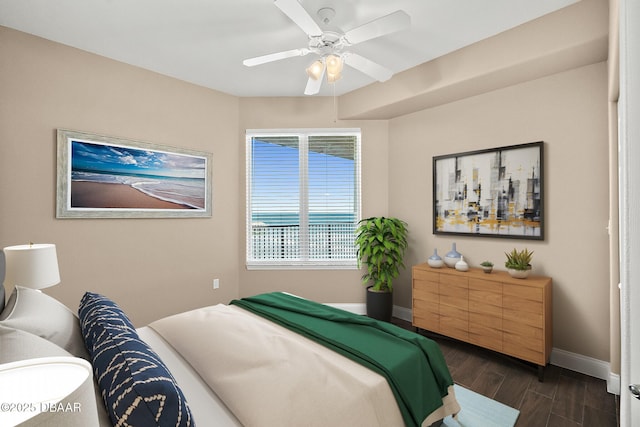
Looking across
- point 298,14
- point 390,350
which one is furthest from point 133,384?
point 298,14

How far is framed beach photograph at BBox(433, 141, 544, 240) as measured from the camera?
2777mm

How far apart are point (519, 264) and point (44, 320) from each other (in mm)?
3172

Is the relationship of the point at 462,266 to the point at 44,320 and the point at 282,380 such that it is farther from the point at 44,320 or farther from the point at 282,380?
the point at 44,320

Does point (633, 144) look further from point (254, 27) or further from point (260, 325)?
point (254, 27)

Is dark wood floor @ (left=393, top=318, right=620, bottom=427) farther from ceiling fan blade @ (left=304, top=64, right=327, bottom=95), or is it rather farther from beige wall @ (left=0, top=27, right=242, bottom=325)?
beige wall @ (left=0, top=27, right=242, bottom=325)

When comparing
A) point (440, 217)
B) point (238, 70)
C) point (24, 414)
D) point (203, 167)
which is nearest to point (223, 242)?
point (203, 167)

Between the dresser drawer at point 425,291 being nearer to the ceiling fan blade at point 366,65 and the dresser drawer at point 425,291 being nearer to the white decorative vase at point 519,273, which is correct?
the white decorative vase at point 519,273

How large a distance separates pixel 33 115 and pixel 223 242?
2.12 metres

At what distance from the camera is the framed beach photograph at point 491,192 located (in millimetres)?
2777

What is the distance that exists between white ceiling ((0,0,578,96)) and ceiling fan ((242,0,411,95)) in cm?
26

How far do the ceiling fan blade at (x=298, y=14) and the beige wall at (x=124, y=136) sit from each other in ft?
7.00

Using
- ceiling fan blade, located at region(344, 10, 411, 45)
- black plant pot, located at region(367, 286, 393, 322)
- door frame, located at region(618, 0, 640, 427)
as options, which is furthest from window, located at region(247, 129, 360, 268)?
door frame, located at region(618, 0, 640, 427)

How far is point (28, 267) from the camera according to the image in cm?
184

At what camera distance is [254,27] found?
2.46 metres
